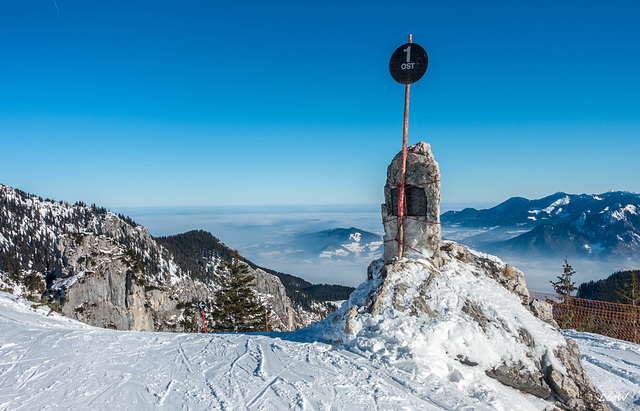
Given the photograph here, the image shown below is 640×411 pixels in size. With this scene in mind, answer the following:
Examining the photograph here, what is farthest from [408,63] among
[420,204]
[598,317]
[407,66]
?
[598,317]

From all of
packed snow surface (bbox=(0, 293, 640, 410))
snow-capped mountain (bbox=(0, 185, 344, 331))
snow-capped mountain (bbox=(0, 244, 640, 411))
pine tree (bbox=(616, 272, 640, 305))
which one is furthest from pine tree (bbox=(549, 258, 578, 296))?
snow-capped mountain (bbox=(0, 185, 344, 331))

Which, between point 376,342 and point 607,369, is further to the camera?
point 607,369

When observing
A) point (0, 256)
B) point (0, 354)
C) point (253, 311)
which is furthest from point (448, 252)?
point (0, 256)

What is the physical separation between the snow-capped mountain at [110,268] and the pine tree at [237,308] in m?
2.58

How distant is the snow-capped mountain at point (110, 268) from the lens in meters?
57.2

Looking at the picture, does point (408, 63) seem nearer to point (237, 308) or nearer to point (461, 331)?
point (461, 331)

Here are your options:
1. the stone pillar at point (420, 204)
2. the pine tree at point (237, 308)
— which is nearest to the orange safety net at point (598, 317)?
the stone pillar at point (420, 204)

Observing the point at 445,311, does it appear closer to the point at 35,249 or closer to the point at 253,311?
the point at 253,311

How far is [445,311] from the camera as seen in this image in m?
8.64

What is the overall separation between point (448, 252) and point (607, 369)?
22.4 feet

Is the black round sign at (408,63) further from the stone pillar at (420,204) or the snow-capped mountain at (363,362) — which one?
the snow-capped mountain at (363,362)

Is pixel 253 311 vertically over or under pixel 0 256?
over

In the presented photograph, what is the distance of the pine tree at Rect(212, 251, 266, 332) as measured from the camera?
24719 millimetres

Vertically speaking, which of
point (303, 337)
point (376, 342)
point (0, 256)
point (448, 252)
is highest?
point (448, 252)
